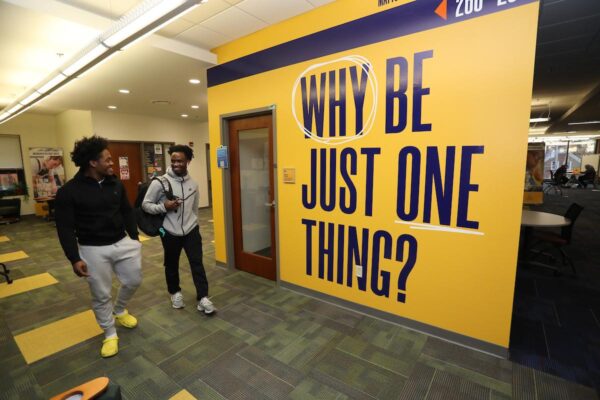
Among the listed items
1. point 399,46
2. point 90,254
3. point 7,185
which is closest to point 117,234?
point 90,254

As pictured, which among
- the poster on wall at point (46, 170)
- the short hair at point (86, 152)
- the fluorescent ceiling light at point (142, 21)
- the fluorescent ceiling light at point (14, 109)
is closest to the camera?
the fluorescent ceiling light at point (142, 21)

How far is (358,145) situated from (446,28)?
113cm

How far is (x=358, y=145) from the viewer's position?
2727 mm

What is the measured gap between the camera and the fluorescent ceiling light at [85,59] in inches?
107

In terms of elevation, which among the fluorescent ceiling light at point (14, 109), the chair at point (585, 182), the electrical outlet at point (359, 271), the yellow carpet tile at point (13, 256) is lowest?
the yellow carpet tile at point (13, 256)

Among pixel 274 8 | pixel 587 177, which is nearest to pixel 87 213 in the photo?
pixel 274 8

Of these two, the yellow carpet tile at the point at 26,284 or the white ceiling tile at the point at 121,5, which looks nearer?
the white ceiling tile at the point at 121,5

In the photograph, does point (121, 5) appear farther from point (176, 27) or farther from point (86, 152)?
point (86, 152)

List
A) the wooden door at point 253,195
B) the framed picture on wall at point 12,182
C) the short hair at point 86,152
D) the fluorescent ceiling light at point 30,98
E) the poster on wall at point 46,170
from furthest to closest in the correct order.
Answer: the poster on wall at point 46,170 → the framed picture on wall at point 12,182 → the fluorescent ceiling light at point 30,98 → the wooden door at point 253,195 → the short hair at point 86,152

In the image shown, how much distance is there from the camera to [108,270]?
7.51ft

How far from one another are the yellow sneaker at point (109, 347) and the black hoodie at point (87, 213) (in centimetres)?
79

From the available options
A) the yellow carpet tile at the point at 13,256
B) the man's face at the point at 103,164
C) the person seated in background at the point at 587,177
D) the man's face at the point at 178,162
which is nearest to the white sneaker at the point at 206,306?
the man's face at the point at 178,162

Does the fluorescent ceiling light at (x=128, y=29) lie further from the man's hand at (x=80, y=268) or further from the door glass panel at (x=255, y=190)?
the man's hand at (x=80, y=268)

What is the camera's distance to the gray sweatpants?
7.26 feet
